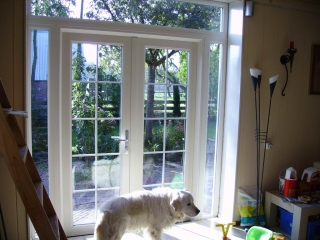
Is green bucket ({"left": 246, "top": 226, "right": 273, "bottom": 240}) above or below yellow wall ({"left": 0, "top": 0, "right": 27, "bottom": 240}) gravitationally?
below

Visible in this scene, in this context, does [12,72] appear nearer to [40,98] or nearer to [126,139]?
[40,98]

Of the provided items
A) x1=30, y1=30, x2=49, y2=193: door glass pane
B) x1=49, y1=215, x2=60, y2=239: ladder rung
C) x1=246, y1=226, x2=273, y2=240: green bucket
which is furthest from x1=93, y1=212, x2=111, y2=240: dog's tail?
x1=246, y1=226, x2=273, y2=240: green bucket

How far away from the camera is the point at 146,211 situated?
7.41 feet

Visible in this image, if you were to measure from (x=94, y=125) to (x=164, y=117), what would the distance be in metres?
0.71

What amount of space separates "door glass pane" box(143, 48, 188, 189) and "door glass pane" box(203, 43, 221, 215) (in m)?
0.27

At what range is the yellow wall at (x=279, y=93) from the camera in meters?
2.87

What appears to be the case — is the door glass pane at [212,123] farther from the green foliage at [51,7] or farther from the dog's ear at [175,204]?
the green foliage at [51,7]

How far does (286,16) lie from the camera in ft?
9.71

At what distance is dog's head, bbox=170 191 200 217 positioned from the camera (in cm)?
228

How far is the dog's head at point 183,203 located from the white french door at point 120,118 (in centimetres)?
66

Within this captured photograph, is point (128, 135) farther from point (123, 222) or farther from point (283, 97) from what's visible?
point (283, 97)

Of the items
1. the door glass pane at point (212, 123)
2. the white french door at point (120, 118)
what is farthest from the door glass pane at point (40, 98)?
the door glass pane at point (212, 123)

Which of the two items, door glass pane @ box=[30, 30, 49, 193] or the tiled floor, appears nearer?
door glass pane @ box=[30, 30, 49, 193]

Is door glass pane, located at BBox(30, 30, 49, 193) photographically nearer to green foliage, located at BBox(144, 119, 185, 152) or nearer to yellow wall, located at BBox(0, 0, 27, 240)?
yellow wall, located at BBox(0, 0, 27, 240)
